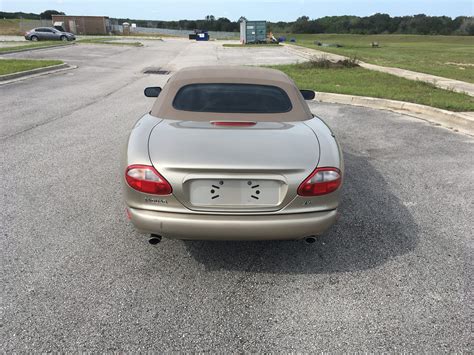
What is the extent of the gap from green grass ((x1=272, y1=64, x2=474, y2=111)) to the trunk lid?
745 centimetres

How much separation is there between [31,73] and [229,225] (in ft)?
49.0

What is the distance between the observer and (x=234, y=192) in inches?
99.7

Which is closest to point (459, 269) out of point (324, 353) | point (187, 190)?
point (324, 353)

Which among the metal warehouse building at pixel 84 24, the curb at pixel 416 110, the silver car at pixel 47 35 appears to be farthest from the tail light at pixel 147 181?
the metal warehouse building at pixel 84 24

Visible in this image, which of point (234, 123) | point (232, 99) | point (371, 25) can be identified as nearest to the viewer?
point (234, 123)

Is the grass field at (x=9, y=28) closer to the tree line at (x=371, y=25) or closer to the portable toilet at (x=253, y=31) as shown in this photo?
the tree line at (x=371, y=25)

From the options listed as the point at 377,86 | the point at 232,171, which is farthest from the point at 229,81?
the point at 377,86

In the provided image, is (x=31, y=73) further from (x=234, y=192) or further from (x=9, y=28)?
(x=9, y=28)

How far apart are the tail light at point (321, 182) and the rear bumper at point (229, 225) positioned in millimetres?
171

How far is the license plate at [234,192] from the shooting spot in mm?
2518

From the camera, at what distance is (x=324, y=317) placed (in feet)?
8.06

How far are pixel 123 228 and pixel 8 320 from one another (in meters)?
1.30

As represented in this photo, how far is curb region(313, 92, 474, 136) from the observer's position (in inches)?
292

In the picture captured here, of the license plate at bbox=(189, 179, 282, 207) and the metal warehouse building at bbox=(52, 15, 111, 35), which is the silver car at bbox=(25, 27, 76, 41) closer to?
the metal warehouse building at bbox=(52, 15, 111, 35)
